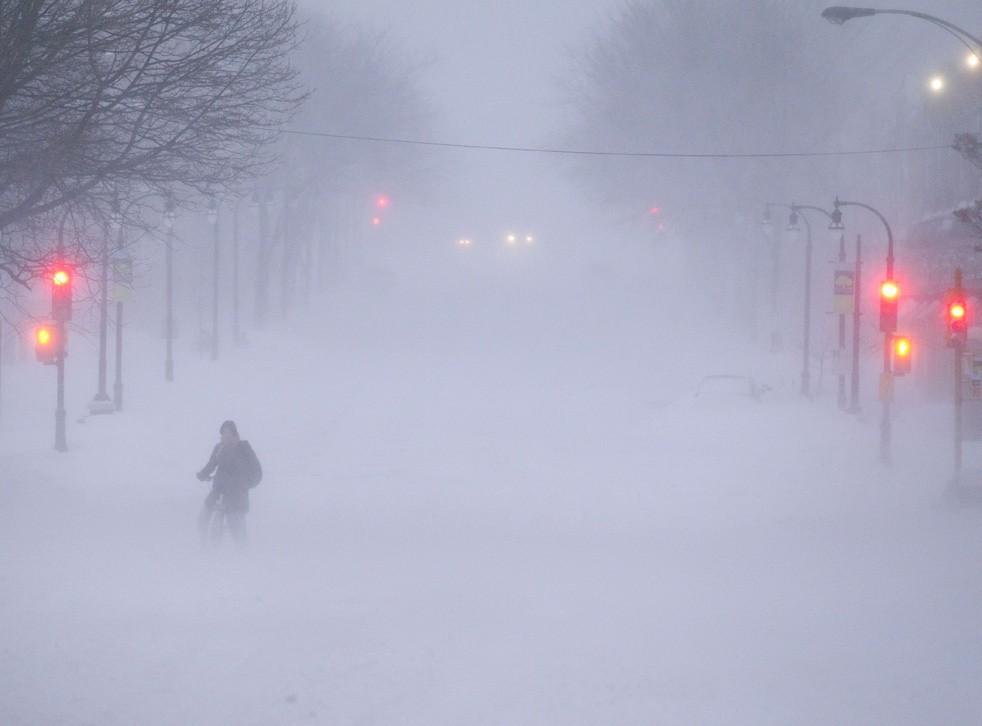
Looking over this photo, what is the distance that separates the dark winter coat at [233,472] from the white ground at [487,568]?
719mm

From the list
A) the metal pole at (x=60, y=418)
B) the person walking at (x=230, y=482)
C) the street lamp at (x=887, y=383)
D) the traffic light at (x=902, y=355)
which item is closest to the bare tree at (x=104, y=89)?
the person walking at (x=230, y=482)

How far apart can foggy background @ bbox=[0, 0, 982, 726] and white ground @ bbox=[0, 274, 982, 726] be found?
0.07m

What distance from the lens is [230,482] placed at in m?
13.9

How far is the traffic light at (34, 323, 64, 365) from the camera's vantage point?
2006 centimetres

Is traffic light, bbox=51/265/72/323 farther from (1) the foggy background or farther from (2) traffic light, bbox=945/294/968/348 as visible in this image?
(2) traffic light, bbox=945/294/968/348

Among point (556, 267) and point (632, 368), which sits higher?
point (556, 267)

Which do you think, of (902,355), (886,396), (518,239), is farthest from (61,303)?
(518,239)

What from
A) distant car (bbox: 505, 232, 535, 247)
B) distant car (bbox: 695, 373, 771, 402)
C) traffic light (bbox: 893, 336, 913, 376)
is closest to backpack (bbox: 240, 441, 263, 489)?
traffic light (bbox: 893, 336, 913, 376)

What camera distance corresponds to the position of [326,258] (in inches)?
2717

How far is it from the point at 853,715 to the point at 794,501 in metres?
12.0

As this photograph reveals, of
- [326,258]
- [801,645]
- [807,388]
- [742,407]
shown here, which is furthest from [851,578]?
[326,258]

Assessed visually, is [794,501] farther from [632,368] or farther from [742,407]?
[632,368]

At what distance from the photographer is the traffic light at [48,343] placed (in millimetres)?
20062

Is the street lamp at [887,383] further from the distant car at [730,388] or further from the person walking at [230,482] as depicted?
the person walking at [230,482]
